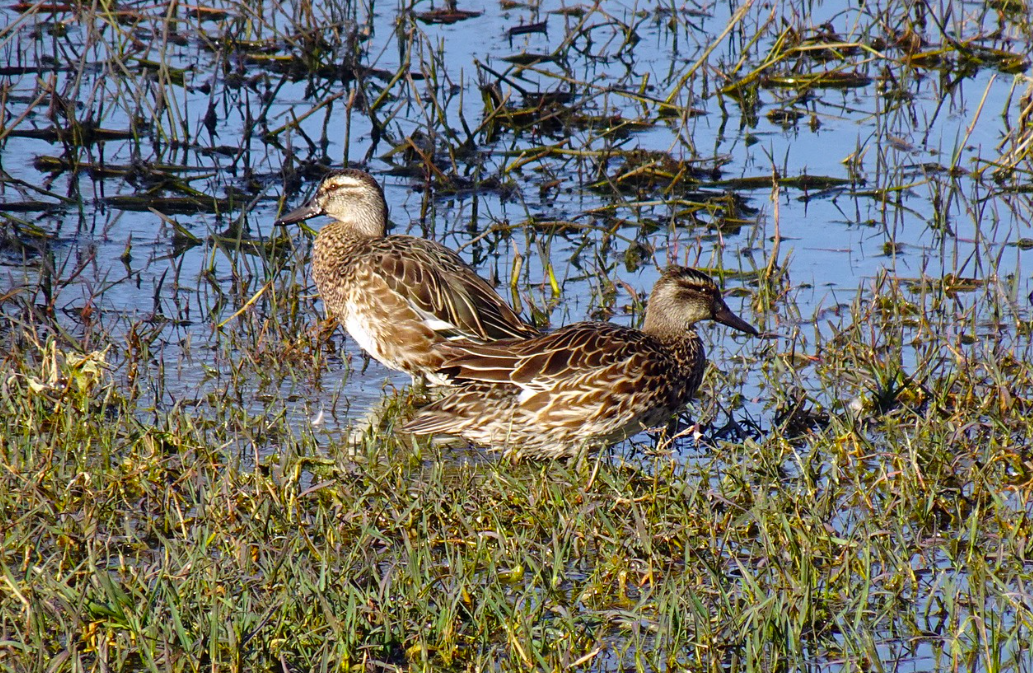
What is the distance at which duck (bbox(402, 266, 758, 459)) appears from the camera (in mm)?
6035

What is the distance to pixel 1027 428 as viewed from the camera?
235 inches

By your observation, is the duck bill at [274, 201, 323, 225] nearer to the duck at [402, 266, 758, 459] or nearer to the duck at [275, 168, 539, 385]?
the duck at [275, 168, 539, 385]

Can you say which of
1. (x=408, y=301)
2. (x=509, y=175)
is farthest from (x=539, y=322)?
(x=509, y=175)

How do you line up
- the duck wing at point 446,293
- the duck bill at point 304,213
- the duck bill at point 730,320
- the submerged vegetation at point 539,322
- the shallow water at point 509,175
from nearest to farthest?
the submerged vegetation at point 539,322 < the duck bill at point 730,320 < the duck wing at point 446,293 < the shallow water at point 509,175 < the duck bill at point 304,213

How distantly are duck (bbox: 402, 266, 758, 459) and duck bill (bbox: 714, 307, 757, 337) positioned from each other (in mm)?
409

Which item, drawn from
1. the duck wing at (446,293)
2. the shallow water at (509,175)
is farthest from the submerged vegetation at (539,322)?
the duck wing at (446,293)

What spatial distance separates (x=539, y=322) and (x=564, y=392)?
5.09 ft

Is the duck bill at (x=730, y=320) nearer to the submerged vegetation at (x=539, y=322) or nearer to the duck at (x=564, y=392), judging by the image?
the submerged vegetation at (x=539, y=322)

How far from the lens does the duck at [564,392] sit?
6.04 meters

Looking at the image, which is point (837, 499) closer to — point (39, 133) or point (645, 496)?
point (645, 496)

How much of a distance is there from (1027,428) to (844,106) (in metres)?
5.08

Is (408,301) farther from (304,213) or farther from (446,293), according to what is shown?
(304,213)

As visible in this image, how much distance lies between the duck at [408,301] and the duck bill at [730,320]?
0.81m

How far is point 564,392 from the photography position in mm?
6043
